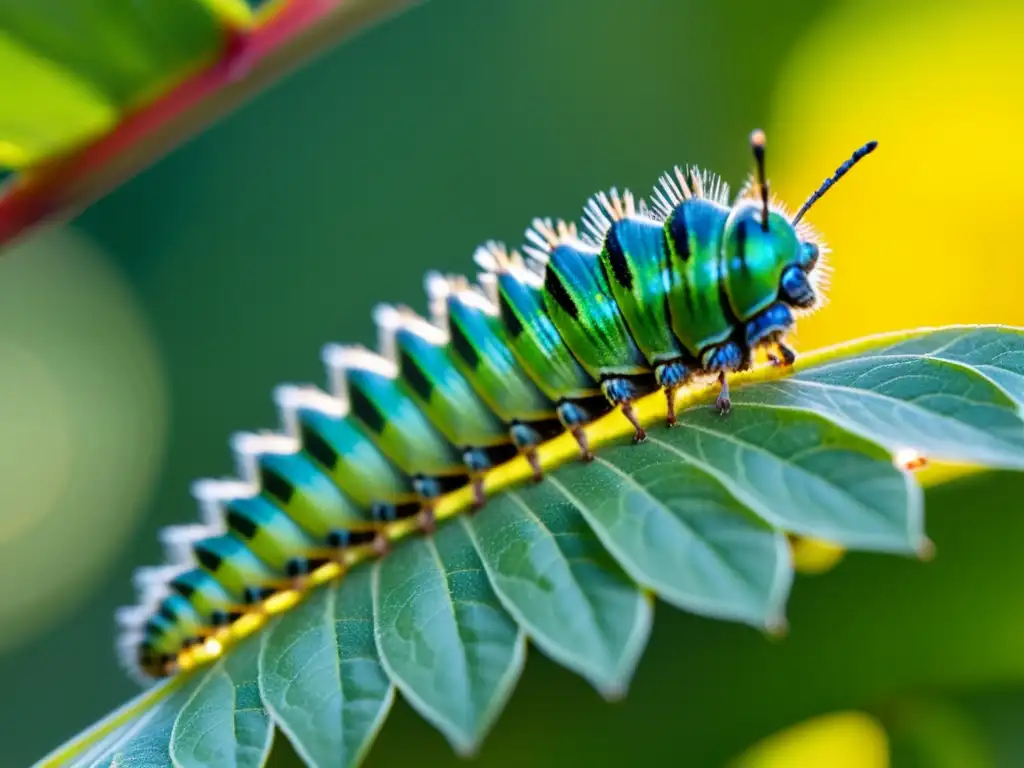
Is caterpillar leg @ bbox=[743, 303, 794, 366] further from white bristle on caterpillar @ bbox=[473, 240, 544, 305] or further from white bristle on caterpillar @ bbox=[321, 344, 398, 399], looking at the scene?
white bristle on caterpillar @ bbox=[321, 344, 398, 399]

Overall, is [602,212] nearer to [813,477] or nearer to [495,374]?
[495,374]

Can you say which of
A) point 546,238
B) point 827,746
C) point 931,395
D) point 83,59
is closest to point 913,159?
point 546,238

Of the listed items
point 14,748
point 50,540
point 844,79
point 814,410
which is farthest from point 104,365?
point 814,410

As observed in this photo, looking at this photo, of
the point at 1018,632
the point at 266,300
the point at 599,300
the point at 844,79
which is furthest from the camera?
the point at 266,300

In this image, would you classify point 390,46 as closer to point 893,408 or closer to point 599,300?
point 599,300

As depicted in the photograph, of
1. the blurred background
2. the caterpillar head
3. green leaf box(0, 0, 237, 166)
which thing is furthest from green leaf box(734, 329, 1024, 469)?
the blurred background

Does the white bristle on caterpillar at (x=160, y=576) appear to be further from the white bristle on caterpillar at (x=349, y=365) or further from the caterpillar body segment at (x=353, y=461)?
the white bristle on caterpillar at (x=349, y=365)

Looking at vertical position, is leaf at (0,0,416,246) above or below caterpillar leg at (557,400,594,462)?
above

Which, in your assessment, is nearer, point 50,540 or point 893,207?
point 893,207
